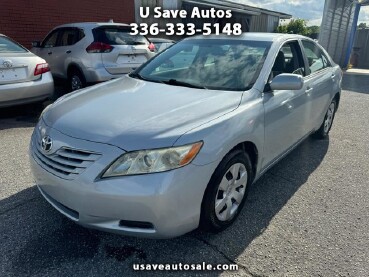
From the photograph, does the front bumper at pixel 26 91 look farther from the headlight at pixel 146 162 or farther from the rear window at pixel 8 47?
the headlight at pixel 146 162

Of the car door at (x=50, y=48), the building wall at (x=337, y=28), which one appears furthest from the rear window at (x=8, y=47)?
the building wall at (x=337, y=28)

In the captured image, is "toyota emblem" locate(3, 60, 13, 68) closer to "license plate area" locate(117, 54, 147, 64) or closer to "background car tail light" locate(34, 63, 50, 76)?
"background car tail light" locate(34, 63, 50, 76)

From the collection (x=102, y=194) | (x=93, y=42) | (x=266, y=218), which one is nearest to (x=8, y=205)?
(x=102, y=194)

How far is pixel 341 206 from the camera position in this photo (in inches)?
113

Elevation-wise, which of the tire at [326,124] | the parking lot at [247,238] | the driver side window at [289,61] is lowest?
the parking lot at [247,238]

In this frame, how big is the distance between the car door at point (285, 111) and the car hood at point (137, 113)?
41 cm

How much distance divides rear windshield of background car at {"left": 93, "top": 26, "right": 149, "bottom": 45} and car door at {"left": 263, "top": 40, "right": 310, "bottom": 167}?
3.67 metres

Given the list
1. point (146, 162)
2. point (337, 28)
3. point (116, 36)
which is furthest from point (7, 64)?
point (337, 28)

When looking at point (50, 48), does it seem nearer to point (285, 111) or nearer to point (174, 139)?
point (285, 111)

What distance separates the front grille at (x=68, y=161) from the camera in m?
1.93

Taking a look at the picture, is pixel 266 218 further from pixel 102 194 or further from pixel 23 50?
pixel 23 50

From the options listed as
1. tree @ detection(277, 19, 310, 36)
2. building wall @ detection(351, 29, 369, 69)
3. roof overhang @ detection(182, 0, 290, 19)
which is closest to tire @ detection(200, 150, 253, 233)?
roof overhang @ detection(182, 0, 290, 19)

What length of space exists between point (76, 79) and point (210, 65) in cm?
415

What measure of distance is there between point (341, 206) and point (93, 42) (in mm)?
5048
